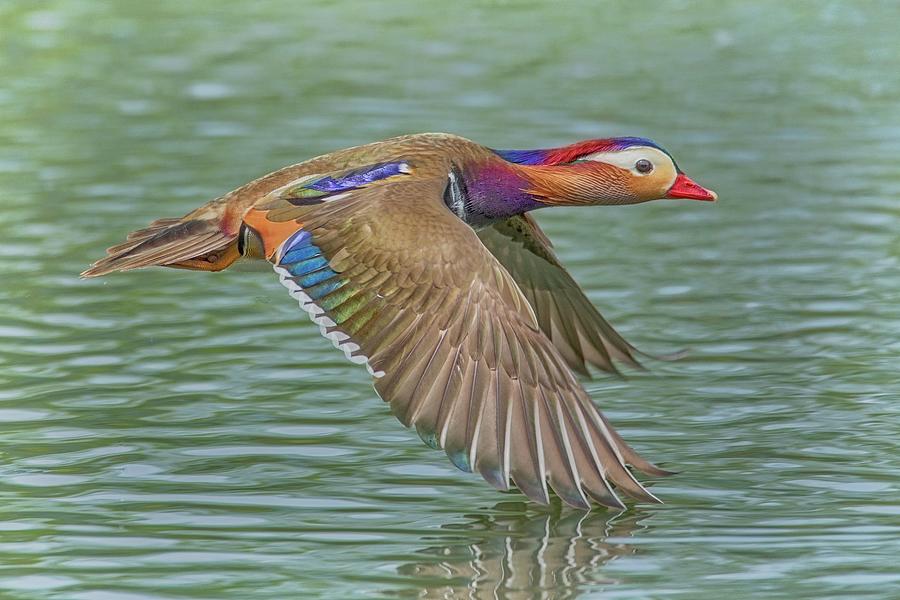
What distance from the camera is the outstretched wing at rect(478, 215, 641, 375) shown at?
12188mm

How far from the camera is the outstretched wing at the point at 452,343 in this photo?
29.8 feet

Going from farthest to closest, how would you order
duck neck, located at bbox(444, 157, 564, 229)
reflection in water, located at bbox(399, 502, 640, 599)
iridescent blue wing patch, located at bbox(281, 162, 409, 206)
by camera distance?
duck neck, located at bbox(444, 157, 564, 229) → iridescent blue wing patch, located at bbox(281, 162, 409, 206) → reflection in water, located at bbox(399, 502, 640, 599)

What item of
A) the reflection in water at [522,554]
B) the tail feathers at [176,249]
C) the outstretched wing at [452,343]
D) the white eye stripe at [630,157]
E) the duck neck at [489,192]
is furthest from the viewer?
the white eye stripe at [630,157]

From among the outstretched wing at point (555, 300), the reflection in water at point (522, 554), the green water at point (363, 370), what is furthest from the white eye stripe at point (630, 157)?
the reflection in water at point (522, 554)

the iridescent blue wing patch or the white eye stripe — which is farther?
the white eye stripe

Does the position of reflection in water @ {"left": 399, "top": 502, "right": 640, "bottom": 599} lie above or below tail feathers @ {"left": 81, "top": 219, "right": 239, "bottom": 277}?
below

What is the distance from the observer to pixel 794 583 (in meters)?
8.72

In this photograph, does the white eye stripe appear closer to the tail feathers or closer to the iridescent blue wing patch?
the iridescent blue wing patch

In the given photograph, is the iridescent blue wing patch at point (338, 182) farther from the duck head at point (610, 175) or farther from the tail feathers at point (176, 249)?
the duck head at point (610, 175)

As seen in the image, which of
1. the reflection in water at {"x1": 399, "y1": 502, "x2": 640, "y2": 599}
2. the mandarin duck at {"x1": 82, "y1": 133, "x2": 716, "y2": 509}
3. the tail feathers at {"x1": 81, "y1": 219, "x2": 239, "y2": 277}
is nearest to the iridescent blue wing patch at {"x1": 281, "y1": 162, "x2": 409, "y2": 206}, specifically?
the mandarin duck at {"x1": 82, "y1": 133, "x2": 716, "y2": 509}

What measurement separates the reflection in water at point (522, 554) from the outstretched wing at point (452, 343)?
27cm

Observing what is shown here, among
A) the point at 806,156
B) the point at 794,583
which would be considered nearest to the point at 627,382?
the point at 794,583

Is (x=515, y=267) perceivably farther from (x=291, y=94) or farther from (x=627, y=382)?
(x=291, y=94)

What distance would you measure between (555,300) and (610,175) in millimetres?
1153
